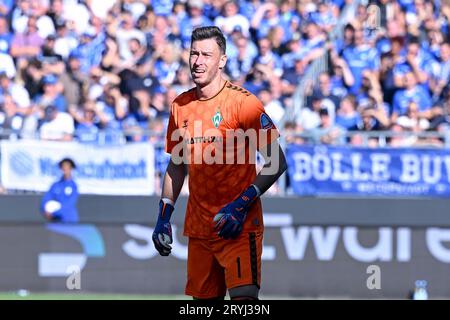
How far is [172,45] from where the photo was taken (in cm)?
1842

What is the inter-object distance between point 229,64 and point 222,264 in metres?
10.3

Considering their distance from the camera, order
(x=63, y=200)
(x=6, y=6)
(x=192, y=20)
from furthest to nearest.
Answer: (x=192, y=20) < (x=6, y=6) < (x=63, y=200)

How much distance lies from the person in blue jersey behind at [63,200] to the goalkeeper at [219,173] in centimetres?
733

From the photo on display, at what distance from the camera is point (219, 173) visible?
8.14 metres

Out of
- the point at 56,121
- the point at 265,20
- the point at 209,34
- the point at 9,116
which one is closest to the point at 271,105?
the point at 265,20

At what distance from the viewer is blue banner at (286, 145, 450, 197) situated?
632 inches

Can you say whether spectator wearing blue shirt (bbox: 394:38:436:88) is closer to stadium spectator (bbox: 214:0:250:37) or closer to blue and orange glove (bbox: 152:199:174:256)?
stadium spectator (bbox: 214:0:250:37)

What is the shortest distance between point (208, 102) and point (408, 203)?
27.7ft

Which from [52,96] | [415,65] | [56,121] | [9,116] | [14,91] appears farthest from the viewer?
[415,65]

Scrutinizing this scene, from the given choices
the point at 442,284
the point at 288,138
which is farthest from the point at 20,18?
the point at 442,284

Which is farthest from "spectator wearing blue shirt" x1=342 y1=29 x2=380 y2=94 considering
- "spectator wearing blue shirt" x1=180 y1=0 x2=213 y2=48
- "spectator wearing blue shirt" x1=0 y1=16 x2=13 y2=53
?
"spectator wearing blue shirt" x1=0 y1=16 x2=13 y2=53

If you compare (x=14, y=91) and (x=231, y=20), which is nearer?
(x=14, y=91)

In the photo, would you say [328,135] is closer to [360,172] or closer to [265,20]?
[360,172]
